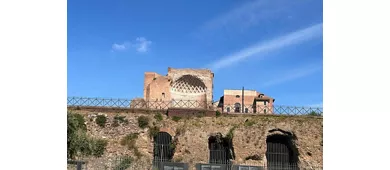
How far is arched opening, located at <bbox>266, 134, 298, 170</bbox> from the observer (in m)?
22.2

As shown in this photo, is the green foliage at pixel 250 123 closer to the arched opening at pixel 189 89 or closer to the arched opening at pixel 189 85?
the arched opening at pixel 189 89

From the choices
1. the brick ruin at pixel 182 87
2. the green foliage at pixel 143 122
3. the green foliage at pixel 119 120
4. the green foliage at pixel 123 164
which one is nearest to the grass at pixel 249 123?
the green foliage at pixel 143 122

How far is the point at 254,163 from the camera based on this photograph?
69.3 feet

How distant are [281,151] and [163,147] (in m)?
7.09

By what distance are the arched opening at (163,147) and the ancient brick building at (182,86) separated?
13.8 meters

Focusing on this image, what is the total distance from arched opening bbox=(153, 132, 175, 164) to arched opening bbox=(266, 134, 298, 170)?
574 cm

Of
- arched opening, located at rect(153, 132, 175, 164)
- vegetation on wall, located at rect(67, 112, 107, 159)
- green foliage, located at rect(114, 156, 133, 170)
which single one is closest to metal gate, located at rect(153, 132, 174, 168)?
arched opening, located at rect(153, 132, 175, 164)

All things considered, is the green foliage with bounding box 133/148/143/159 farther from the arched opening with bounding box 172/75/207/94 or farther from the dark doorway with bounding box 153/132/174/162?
the arched opening with bounding box 172/75/207/94
